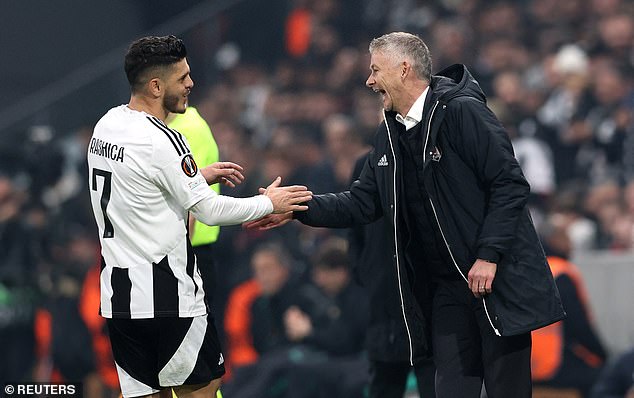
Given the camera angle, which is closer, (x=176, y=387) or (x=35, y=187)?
(x=176, y=387)

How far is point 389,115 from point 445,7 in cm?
876

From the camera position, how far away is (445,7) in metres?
14.4

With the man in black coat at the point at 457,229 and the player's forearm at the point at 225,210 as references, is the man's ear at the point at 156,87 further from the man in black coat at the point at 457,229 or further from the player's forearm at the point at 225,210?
the man in black coat at the point at 457,229

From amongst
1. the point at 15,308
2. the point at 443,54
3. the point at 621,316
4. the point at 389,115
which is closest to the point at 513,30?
the point at 443,54

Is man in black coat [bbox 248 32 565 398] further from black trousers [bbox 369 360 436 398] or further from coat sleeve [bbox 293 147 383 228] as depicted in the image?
black trousers [bbox 369 360 436 398]

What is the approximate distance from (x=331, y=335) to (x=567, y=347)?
5.52 feet

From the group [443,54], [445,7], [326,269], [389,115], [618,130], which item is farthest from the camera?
[445,7]

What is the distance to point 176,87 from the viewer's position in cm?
552

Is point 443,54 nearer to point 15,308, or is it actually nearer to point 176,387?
point 15,308

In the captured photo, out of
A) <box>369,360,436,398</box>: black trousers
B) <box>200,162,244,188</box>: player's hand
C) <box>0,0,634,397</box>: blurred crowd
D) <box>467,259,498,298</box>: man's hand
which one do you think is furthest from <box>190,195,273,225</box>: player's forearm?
<box>0,0,634,397</box>: blurred crowd

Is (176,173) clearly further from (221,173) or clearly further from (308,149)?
(308,149)

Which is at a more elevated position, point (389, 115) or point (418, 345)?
point (389, 115)

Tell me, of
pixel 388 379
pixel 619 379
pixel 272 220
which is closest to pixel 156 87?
pixel 272 220

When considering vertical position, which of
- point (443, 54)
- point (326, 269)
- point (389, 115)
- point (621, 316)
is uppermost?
point (443, 54)
